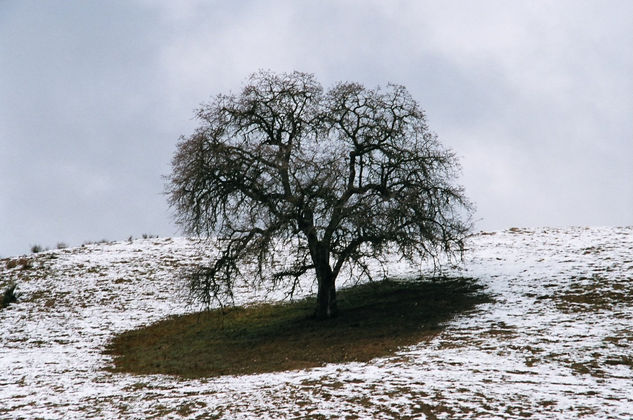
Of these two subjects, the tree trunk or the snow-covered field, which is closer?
the snow-covered field

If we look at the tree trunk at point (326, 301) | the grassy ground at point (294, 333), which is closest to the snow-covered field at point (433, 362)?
the grassy ground at point (294, 333)

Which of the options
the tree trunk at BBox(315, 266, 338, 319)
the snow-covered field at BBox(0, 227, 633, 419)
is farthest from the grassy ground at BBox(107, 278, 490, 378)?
the snow-covered field at BBox(0, 227, 633, 419)

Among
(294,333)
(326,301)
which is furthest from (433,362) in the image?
(326,301)

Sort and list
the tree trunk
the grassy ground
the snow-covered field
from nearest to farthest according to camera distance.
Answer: the snow-covered field < the grassy ground < the tree trunk

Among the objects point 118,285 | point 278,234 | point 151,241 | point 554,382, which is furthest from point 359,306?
point 151,241

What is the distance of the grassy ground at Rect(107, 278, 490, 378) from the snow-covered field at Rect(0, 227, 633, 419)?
104 centimetres

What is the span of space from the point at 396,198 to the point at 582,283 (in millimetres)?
9694

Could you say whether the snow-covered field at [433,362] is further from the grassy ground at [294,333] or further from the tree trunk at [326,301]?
the tree trunk at [326,301]

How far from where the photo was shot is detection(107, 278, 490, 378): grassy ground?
681 inches

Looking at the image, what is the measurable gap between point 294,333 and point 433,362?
7.37 metres

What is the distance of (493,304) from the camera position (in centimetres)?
2039

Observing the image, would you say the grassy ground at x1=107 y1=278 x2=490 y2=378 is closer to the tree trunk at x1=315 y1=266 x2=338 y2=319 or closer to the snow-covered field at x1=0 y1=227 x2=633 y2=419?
the tree trunk at x1=315 y1=266 x2=338 y2=319

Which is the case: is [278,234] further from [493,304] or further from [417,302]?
[493,304]

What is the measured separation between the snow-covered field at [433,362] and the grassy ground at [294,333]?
3.40 ft
